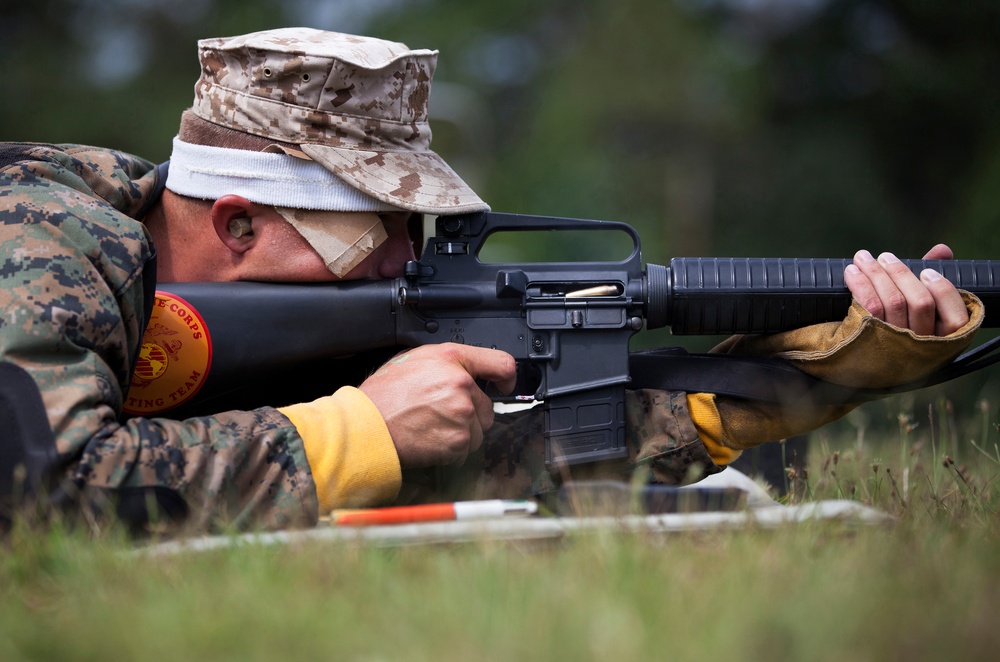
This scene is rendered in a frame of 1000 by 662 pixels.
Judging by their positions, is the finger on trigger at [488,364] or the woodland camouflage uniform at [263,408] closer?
the woodland camouflage uniform at [263,408]

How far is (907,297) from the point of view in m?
2.94

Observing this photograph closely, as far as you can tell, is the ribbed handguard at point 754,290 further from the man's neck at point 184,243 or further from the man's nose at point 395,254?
the man's neck at point 184,243

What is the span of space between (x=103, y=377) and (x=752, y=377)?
1842mm

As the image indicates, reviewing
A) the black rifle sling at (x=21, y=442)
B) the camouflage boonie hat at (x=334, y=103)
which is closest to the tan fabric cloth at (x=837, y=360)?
the camouflage boonie hat at (x=334, y=103)

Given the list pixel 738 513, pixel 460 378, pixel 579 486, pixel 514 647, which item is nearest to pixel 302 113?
pixel 460 378

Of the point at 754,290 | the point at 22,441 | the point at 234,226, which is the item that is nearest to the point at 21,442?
the point at 22,441

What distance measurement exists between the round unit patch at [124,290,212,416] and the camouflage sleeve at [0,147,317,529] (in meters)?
0.19

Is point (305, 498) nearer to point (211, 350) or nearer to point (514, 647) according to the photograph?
point (211, 350)

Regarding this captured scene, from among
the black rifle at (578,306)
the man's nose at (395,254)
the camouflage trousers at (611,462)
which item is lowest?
the camouflage trousers at (611,462)

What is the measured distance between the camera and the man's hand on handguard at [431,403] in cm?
264

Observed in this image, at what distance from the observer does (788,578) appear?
1.80 m

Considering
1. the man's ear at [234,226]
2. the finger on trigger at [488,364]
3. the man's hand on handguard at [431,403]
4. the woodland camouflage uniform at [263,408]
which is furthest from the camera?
the man's ear at [234,226]

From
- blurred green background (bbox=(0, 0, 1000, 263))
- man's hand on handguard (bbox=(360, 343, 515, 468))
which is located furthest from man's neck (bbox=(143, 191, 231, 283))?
blurred green background (bbox=(0, 0, 1000, 263))

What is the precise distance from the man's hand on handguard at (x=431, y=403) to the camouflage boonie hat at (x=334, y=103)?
1.46ft
